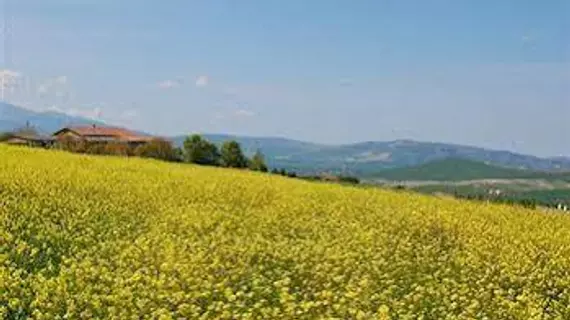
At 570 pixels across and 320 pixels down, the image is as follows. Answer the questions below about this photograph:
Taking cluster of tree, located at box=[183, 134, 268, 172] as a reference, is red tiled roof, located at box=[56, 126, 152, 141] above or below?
above

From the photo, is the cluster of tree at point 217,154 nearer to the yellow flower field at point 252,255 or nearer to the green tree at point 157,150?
the green tree at point 157,150

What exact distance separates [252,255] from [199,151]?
79367 millimetres

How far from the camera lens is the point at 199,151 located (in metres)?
94.3

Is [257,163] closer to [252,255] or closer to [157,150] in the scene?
[157,150]

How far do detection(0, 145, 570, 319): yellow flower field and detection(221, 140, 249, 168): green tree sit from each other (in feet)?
191

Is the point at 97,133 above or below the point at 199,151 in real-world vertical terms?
above

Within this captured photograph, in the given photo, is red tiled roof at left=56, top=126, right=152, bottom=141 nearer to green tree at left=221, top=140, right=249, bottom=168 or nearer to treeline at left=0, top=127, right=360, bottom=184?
treeline at left=0, top=127, right=360, bottom=184

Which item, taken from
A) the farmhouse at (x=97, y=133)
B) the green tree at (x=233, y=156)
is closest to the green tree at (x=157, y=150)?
the green tree at (x=233, y=156)

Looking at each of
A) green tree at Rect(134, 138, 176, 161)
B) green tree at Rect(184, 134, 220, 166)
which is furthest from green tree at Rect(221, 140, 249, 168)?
green tree at Rect(134, 138, 176, 161)

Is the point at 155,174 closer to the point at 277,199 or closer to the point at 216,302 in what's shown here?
the point at 277,199

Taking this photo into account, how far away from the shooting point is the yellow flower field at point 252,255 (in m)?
10.7

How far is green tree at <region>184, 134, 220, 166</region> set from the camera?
302 feet

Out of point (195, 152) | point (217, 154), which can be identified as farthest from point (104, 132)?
point (195, 152)

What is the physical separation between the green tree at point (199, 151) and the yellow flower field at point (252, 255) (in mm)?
57102
